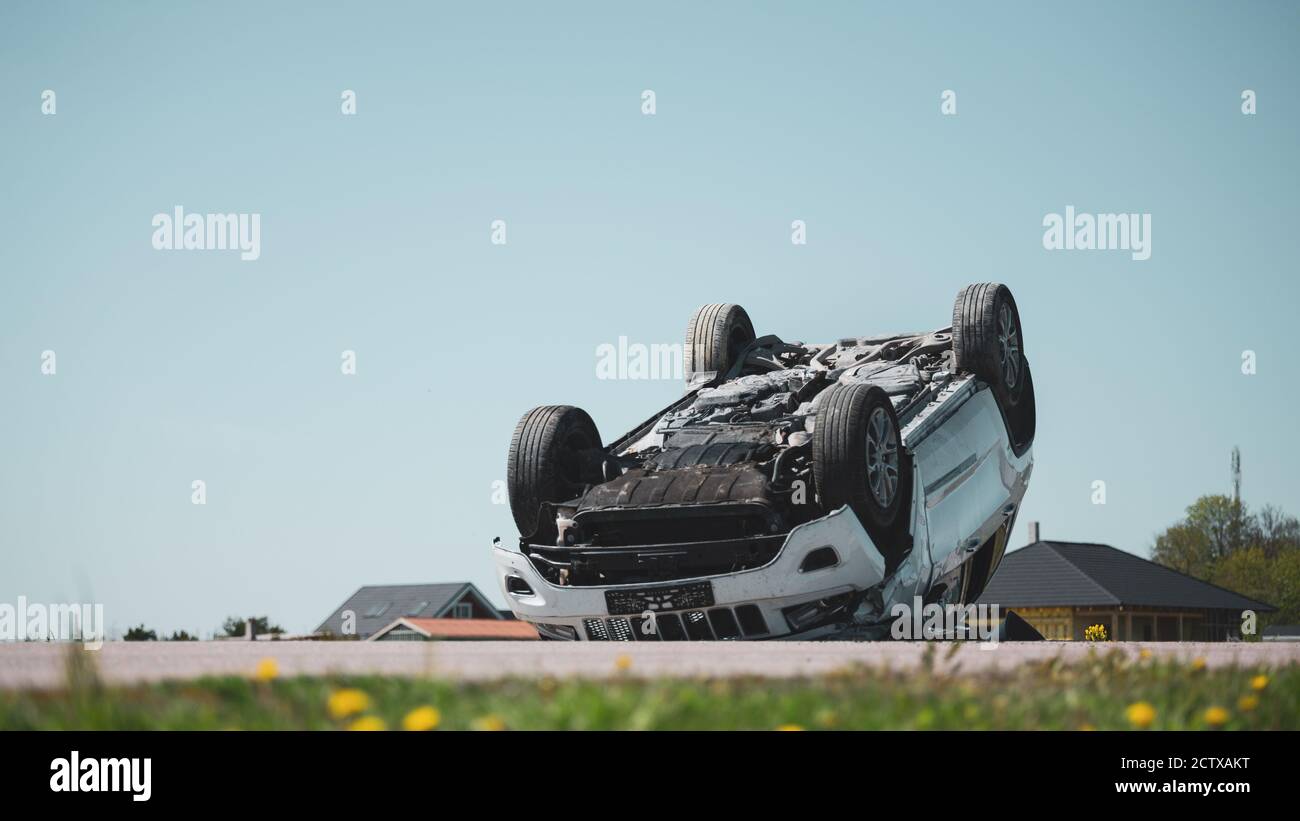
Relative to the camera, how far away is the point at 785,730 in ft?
9.99

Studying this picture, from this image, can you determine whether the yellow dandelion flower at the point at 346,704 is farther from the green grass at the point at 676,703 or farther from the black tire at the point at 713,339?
the black tire at the point at 713,339

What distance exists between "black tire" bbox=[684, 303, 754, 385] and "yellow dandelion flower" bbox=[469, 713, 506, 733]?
1193 cm

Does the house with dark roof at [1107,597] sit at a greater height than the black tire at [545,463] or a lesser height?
lesser

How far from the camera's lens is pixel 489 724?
2947 millimetres

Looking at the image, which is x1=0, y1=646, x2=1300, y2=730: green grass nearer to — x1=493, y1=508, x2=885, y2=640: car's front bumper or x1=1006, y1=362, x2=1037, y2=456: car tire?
x1=493, y1=508, x2=885, y2=640: car's front bumper

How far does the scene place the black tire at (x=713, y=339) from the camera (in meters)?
14.9

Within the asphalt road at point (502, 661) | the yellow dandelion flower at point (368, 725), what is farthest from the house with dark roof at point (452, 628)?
the yellow dandelion flower at point (368, 725)

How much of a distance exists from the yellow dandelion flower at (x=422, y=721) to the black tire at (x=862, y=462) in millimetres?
7619

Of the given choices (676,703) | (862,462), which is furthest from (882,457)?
(676,703)

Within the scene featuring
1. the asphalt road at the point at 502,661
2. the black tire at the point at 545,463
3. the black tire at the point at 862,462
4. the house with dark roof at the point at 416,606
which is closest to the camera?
the asphalt road at the point at 502,661

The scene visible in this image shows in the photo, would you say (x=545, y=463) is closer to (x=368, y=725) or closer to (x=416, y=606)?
(x=368, y=725)

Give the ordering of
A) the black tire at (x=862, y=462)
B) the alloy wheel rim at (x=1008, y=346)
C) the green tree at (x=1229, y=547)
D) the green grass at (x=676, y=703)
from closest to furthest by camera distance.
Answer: the green grass at (x=676, y=703), the black tire at (x=862, y=462), the alloy wheel rim at (x=1008, y=346), the green tree at (x=1229, y=547)
